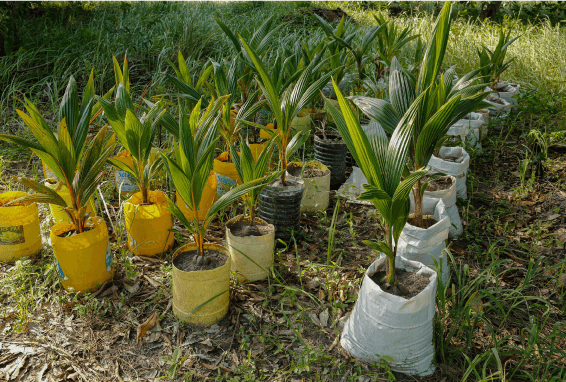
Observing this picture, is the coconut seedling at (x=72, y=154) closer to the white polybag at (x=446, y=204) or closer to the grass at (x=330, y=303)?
the grass at (x=330, y=303)

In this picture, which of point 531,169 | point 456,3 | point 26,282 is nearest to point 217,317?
point 26,282

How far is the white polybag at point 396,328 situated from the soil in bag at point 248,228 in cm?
54

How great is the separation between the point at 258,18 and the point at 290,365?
510 cm

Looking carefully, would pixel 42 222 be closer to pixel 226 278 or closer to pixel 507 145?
pixel 226 278

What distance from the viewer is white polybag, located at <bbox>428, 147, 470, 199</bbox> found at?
2.19 metres

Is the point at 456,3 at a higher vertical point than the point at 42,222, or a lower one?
higher

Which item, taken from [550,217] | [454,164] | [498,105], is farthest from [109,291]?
[498,105]

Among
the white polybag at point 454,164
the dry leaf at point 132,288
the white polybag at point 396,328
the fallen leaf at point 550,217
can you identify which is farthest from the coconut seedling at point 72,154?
the fallen leaf at point 550,217

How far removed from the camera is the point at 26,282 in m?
1.76

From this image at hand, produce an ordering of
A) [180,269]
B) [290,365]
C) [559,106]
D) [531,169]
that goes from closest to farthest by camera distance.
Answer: [290,365] → [180,269] → [531,169] → [559,106]

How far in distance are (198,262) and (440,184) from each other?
121 cm

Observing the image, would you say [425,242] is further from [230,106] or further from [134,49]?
[134,49]

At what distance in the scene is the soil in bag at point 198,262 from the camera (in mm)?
1543

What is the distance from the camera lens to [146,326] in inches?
61.1
